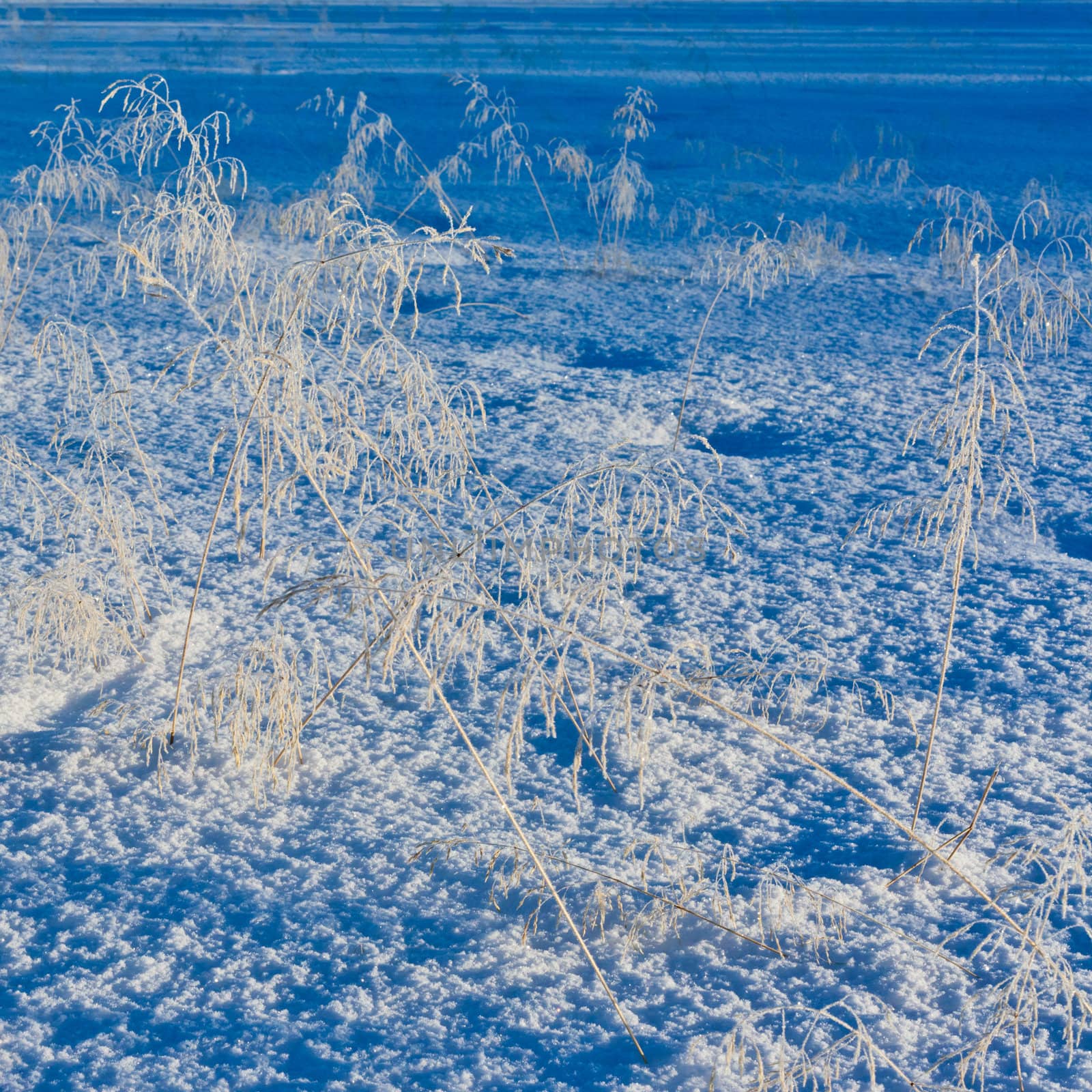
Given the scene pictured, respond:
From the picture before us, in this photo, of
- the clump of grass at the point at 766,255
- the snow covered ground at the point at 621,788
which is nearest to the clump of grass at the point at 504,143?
the clump of grass at the point at 766,255

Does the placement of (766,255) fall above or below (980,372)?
above

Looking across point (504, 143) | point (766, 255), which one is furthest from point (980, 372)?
point (504, 143)

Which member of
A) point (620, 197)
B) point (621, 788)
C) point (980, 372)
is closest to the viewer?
point (980, 372)

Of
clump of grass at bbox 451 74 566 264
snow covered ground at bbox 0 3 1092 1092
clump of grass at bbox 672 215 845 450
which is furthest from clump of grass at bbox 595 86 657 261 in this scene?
snow covered ground at bbox 0 3 1092 1092

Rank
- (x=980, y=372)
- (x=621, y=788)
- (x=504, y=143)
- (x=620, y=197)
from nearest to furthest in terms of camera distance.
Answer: (x=980, y=372) → (x=621, y=788) → (x=620, y=197) → (x=504, y=143)

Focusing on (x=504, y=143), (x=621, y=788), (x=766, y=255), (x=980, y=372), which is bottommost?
(x=621, y=788)

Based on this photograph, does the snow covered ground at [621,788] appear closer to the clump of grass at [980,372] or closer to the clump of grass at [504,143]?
the clump of grass at [980,372]

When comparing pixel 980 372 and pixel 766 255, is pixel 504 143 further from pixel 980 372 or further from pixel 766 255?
pixel 980 372

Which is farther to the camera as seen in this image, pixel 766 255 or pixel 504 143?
pixel 504 143

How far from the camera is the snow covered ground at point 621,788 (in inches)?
50.7

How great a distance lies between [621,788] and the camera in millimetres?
1733

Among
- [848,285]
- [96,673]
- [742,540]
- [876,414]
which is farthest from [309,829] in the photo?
[848,285]

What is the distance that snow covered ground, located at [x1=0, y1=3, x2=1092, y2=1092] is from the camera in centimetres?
129

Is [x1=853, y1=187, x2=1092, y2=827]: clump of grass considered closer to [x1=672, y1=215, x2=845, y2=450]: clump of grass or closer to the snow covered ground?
the snow covered ground
